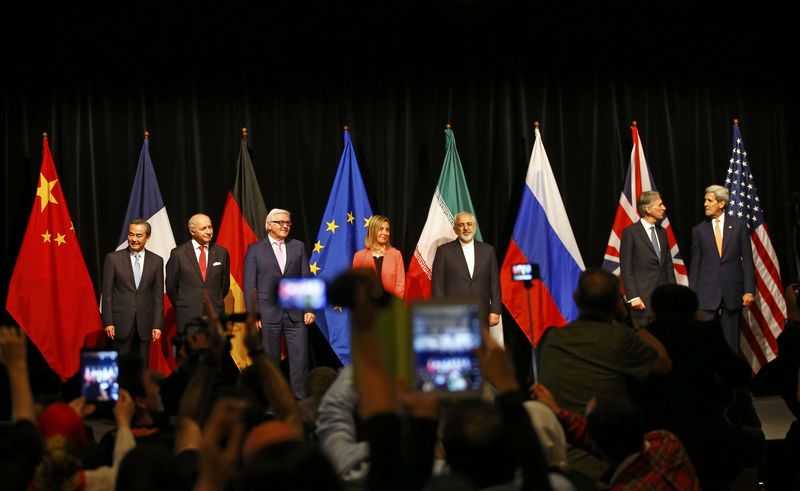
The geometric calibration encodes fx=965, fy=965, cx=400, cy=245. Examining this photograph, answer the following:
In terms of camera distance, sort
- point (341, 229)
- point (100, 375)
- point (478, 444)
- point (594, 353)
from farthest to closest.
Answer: point (341, 229)
point (100, 375)
point (594, 353)
point (478, 444)

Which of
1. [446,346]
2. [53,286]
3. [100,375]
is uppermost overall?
[53,286]

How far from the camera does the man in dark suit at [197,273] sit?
7289 millimetres

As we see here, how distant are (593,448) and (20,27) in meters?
7.05

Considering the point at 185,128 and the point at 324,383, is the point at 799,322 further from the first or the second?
the point at 185,128

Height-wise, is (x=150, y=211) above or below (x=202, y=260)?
above

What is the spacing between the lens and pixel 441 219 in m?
7.85

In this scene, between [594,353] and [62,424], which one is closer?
[62,424]

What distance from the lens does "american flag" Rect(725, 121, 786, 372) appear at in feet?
25.0

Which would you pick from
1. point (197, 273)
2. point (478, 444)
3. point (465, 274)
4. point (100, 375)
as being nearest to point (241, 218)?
point (197, 273)

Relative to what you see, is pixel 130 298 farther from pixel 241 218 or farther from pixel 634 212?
pixel 634 212

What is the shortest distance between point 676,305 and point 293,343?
4409 mm

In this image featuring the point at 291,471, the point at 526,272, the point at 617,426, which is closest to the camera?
the point at 291,471

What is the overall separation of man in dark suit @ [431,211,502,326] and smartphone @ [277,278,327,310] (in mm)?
5337

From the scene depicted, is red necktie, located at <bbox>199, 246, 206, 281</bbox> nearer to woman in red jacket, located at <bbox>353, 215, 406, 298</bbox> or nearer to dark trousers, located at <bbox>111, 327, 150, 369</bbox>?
dark trousers, located at <bbox>111, 327, 150, 369</bbox>
